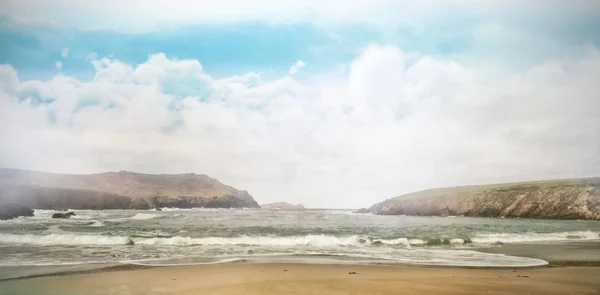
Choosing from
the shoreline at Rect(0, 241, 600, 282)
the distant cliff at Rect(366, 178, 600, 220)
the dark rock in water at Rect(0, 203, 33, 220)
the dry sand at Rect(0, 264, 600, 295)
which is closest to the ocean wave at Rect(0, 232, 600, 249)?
the shoreline at Rect(0, 241, 600, 282)

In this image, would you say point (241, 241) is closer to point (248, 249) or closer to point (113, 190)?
point (248, 249)

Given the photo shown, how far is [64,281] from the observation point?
4.17 m

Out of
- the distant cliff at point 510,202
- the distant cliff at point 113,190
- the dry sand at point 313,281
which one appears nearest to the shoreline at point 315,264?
the dry sand at point 313,281

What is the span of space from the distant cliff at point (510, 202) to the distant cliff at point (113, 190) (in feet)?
24.3

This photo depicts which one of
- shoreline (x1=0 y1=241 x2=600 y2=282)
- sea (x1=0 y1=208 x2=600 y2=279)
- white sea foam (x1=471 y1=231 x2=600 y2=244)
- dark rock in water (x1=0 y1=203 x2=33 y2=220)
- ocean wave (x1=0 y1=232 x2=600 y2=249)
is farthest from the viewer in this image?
dark rock in water (x1=0 y1=203 x2=33 y2=220)

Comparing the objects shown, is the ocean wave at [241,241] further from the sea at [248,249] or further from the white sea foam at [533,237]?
the white sea foam at [533,237]

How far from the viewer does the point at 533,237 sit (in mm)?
10141

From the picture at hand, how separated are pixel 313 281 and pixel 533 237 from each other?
26.9 feet

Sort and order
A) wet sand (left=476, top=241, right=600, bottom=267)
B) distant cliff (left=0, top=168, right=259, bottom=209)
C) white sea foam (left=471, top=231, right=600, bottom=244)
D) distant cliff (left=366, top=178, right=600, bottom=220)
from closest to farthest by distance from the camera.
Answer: wet sand (left=476, top=241, right=600, bottom=267) → white sea foam (left=471, top=231, right=600, bottom=244) → distant cliff (left=0, top=168, right=259, bottom=209) → distant cliff (left=366, top=178, right=600, bottom=220)

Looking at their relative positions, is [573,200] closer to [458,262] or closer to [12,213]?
[458,262]

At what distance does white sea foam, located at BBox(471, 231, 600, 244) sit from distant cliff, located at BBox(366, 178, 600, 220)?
8.81 feet

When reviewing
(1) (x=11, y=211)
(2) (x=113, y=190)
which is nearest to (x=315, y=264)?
(2) (x=113, y=190)

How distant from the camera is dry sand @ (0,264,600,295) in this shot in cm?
380

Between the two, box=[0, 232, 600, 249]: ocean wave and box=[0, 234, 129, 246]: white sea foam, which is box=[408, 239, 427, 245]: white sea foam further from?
box=[0, 234, 129, 246]: white sea foam
